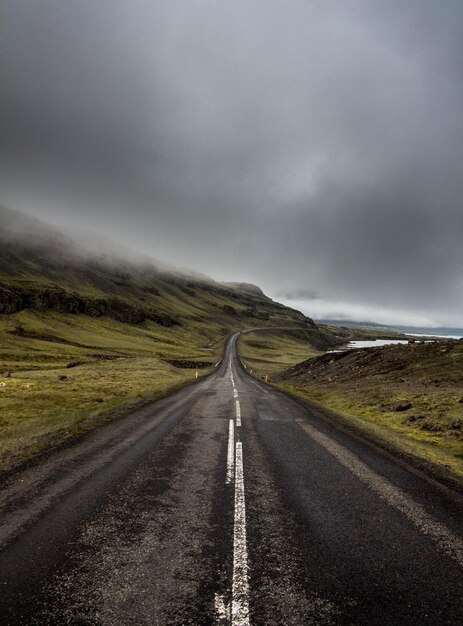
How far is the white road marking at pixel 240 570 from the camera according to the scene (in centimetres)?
391

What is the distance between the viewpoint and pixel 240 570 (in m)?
4.77

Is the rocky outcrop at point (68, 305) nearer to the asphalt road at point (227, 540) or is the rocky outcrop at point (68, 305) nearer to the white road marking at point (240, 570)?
the asphalt road at point (227, 540)

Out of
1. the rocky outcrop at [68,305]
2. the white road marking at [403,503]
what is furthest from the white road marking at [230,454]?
the rocky outcrop at [68,305]

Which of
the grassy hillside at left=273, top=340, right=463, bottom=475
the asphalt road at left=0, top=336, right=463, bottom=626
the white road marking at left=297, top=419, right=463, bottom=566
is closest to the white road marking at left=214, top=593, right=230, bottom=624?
the asphalt road at left=0, top=336, right=463, bottom=626

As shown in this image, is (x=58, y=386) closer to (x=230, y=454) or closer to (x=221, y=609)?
(x=230, y=454)

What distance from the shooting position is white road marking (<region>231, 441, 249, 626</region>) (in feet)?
12.8

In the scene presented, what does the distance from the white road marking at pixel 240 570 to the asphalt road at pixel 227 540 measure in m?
0.02

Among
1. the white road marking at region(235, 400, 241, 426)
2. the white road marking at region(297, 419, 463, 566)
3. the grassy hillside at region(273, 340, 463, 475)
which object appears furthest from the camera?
the white road marking at region(235, 400, 241, 426)

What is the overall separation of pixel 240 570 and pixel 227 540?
0.85m

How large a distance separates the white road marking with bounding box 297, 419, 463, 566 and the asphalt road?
0.04 meters

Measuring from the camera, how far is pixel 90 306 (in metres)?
147

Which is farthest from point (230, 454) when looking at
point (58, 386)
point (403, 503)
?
point (58, 386)

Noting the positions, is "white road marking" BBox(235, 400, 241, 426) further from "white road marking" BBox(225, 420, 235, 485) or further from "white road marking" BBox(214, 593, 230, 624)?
"white road marking" BBox(214, 593, 230, 624)

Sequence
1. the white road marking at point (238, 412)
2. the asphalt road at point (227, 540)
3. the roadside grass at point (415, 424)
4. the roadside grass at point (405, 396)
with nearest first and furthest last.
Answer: the asphalt road at point (227, 540)
the roadside grass at point (415, 424)
the roadside grass at point (405, 396)
the white road marking at point (238, 412)
